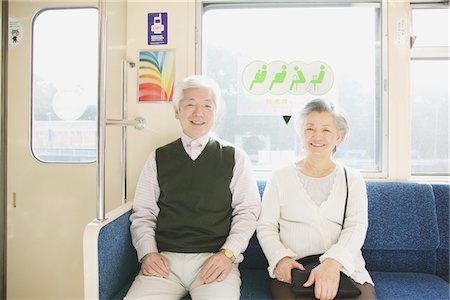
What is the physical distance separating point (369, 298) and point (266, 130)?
47.6 inches

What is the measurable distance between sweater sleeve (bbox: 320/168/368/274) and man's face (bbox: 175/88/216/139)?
2.61ft

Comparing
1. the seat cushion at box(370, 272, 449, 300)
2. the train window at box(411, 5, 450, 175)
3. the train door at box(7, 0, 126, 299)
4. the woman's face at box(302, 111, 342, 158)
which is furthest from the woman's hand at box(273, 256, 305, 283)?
the train door at box(7, 0, 126, 299)

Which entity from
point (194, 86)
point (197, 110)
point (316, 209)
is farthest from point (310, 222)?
point (194, 86)

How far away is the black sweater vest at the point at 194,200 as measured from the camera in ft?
5.79

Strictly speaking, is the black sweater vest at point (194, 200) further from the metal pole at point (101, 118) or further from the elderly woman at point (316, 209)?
the metal pole at point (101, 118)

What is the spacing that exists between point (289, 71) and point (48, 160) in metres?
1.75

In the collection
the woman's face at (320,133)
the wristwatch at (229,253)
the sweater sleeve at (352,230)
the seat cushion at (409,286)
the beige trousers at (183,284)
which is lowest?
the seat cushion at (409,286)

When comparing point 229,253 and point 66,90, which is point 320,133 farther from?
point 66,90

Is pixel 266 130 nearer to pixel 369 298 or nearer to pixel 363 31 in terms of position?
pixel 363 31

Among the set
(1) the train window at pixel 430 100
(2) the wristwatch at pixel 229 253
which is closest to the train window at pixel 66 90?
(2) the wristwatch at pixel 229 253

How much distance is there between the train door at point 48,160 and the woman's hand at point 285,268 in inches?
55.5

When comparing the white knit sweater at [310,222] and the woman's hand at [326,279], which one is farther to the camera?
the white knit sweater at [310,222]

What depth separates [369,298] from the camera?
1511 mm

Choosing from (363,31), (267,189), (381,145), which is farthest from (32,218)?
(363,31)
